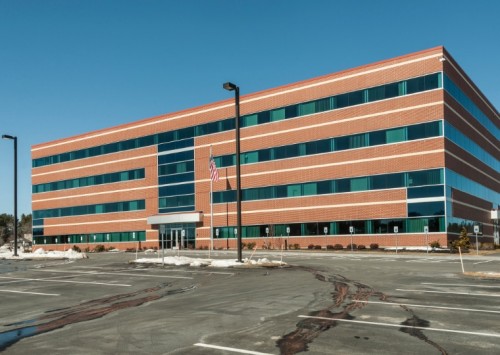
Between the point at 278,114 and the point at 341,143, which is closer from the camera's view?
the point at 341,143

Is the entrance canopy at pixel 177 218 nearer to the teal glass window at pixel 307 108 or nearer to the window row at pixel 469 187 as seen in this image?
the teal glass window at pixel 307 108

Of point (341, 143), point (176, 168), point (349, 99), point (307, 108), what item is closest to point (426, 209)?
point (341, 143)

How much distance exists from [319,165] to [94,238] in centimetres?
4009

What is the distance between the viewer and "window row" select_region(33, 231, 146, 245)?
71875 mm

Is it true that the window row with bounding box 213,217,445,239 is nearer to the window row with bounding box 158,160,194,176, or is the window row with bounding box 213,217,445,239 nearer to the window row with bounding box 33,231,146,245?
the window row with bounding box 158,160,194,176

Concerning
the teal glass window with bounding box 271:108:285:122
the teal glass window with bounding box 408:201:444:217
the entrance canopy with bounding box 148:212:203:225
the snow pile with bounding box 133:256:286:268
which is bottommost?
the snow pile with bounding box 133:256:286:268

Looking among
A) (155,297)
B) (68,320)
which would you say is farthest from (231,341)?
(155,297)

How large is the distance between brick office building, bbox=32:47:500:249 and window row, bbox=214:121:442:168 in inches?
4.6

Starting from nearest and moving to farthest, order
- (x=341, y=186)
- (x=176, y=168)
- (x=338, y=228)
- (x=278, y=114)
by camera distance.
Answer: (x=338, y=228) < (x=341, y=186) < (x=278, y=114) < (x=176, y=168)

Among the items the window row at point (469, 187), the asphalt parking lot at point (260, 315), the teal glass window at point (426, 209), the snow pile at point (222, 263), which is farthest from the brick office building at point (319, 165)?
the asphalt parking lot at point (260, 315)

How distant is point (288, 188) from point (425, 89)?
1802cm

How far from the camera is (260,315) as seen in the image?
1112cm

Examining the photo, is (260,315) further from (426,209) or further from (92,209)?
(92,209)

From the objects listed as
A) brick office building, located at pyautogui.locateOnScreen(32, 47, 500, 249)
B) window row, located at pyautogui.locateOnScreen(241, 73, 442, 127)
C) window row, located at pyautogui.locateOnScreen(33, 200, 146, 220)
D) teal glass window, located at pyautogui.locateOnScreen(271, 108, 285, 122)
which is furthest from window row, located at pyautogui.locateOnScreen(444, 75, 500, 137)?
window row, located at pyautogui.locateOnScreen(33, 200, 146, 220)
